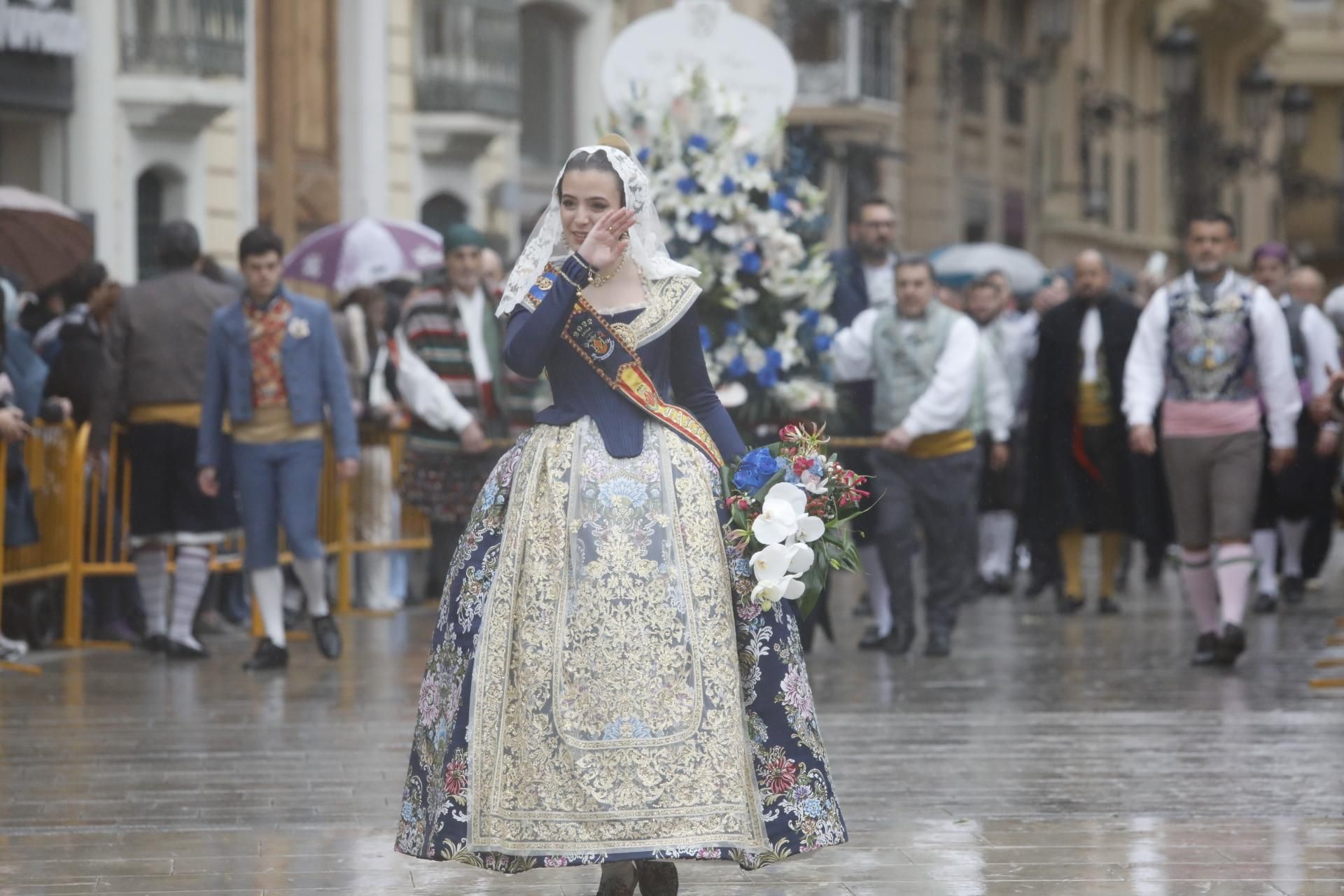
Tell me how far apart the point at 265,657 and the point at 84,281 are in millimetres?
2740

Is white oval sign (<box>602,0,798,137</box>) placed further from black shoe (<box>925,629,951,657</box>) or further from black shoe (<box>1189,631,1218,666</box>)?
black shoe (<box>1189,631,1218,666</box>)

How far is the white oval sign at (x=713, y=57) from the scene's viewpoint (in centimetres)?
1244

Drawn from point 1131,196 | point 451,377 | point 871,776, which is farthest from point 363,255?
point 1131,196

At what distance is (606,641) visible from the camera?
623 centimetres

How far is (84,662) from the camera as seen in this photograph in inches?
491

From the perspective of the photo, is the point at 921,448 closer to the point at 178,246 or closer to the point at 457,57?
the point at 178,246

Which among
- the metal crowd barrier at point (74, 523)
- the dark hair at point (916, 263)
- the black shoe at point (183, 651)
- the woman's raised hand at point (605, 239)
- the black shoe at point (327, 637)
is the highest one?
the dark hair at point (916, 263)

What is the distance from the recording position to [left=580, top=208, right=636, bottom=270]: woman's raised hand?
6.34 m

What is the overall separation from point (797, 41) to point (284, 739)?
2853 cm

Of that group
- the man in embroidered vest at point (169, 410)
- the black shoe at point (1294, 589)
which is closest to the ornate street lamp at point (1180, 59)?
the black shoe at point (1294, 589)

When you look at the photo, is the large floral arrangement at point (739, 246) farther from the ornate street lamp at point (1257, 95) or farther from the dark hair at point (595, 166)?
the ornate street lamp at point (1257, 95)

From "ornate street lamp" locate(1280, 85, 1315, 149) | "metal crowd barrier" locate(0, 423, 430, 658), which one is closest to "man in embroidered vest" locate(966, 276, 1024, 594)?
"metal crowd barrier" locate(0, 423, 430, 658)

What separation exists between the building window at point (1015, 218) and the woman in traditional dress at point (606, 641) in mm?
36149

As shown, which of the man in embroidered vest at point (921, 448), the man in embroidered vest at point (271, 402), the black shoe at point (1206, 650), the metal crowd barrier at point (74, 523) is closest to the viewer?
the man in embroidered vest at point (271, 402)
